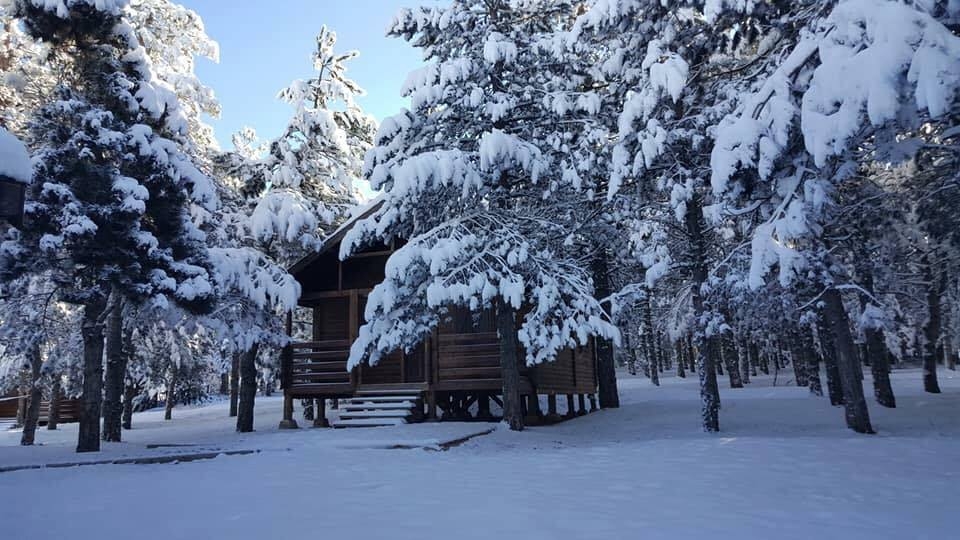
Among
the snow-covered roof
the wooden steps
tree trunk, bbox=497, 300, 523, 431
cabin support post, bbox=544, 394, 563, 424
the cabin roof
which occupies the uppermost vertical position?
the cabin roof

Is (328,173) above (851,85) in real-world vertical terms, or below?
above

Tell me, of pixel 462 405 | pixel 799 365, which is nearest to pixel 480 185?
pixel 462 405

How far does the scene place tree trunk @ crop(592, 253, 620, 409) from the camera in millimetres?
21547

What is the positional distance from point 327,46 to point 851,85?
681 inches

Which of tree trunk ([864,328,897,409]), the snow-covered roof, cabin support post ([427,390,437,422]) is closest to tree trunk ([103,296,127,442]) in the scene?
cabin support post ([427,390,437,422])

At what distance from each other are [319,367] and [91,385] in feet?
20.1

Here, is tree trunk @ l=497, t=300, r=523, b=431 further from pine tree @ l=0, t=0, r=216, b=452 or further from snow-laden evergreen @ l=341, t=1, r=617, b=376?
pine tree @ l=0, t=0, r=216, b=452

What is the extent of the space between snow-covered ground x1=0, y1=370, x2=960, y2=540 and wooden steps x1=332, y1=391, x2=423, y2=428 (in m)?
3.14

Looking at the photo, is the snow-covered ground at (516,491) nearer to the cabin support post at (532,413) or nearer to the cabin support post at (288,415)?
the cabin support post at (532,413)

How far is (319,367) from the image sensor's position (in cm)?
1719

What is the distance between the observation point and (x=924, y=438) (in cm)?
1049

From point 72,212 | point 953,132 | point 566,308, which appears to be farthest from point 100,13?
point 953,132

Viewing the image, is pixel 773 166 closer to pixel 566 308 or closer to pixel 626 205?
pixel 566 308

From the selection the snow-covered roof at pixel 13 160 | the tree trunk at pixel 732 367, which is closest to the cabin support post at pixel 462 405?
the snow-covered roof at pixel 13 160
